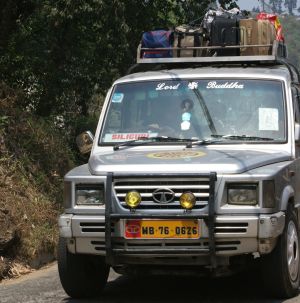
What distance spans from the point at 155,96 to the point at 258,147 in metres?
1.25

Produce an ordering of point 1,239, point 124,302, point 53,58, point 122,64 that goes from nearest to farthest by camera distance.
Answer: point 124,302
point 1,239
point 53,58
point 122,64

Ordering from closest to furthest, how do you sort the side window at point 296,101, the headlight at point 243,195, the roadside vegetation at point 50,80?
the headlight at point 243,195 < the side window at point 296,101 < the roadside vegetation at point 50,80

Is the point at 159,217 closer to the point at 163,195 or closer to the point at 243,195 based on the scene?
the point at 163,195

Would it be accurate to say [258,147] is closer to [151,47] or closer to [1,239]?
[151,47]

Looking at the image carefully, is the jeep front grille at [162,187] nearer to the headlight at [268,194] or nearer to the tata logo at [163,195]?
the tata logo at [163,195]

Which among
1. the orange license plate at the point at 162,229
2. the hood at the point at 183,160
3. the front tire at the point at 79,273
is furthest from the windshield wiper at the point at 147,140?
the orange license plate at the point at 162,229

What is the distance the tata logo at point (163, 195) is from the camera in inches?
239

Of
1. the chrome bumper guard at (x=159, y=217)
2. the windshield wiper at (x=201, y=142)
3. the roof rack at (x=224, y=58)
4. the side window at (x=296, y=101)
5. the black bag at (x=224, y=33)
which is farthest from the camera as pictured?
the black bag at (x=224, y=33)

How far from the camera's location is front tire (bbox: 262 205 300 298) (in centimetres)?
625

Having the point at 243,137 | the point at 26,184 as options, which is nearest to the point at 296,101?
the point at 243,137

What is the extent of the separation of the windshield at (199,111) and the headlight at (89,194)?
107 centimetres

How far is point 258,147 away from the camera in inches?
273

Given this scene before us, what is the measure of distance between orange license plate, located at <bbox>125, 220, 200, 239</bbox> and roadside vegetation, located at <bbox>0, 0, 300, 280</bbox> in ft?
10.9

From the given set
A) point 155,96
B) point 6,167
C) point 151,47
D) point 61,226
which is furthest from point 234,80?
→ point 6,167
